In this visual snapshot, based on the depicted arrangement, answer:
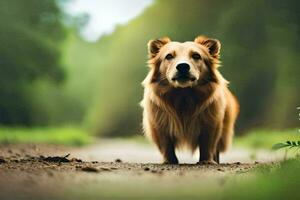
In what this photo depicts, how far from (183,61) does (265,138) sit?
21.4 ft

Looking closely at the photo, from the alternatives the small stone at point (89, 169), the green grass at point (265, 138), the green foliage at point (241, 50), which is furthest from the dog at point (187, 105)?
the green grass at point (265, 138)

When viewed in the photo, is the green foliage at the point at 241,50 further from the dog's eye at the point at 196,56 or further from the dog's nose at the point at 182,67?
the dog's nose at the point at 182,67

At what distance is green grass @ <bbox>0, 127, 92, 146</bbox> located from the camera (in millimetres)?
11462

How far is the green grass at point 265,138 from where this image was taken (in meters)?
10.7

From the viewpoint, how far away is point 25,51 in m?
14.1

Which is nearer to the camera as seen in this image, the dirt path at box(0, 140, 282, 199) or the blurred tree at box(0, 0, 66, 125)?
the dirt path at box(0, 140, 282, 199)

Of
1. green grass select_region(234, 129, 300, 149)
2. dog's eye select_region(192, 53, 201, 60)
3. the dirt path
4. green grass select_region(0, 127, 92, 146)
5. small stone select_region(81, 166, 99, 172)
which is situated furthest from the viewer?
green grass select_region(0, 127, 92, 146)

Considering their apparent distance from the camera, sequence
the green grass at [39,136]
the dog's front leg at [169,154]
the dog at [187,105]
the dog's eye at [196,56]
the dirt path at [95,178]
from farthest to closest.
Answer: the green grass at [39,136], the dog's front leg at [169,154], the dog at [187,105], the dog's eye at [196,56], the dirt path at [95,178]

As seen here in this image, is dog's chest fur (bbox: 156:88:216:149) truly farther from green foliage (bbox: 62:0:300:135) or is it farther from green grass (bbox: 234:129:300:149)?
green grass (bbox: 234:129:300:149)

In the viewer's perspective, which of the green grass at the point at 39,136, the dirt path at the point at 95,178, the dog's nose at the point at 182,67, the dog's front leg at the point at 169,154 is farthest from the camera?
the green grass at the point at 39,136

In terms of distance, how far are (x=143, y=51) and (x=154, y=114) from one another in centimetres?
979

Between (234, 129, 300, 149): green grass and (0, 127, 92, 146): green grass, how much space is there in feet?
10.2

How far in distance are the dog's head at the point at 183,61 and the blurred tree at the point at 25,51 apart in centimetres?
797

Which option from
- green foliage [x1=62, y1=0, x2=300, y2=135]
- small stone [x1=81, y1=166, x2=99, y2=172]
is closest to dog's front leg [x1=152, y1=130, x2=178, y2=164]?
small stone [x1=81, y1=166, x2=99, y2=172]
